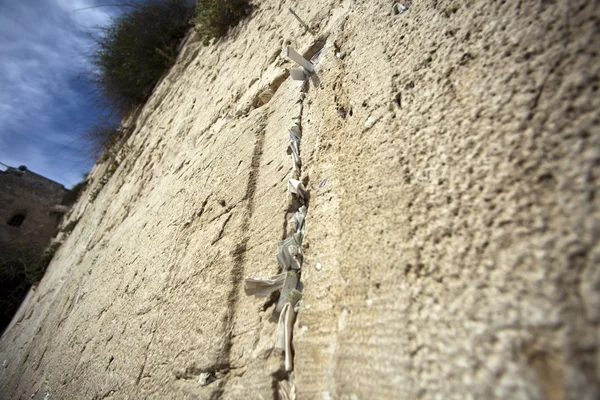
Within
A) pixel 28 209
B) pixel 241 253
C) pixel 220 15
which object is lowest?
pixel 241 253

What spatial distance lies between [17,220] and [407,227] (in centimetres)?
1279

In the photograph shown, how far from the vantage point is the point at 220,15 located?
7.78 feet

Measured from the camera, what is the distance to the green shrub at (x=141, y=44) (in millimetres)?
4246

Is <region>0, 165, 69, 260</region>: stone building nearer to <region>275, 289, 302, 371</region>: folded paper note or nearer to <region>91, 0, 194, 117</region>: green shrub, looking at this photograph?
<region>91, 0, 194, 117</region>: green shrub

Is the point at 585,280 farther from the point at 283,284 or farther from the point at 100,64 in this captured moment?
the point at 100,64

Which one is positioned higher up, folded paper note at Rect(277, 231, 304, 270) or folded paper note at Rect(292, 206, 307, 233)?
folded paper note at Rect(292, 206, 307, 233)

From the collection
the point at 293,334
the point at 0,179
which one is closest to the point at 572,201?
the point at 293,334

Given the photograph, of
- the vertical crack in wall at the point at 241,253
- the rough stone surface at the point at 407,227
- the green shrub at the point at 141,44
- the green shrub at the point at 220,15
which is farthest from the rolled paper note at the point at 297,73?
the green shrub at the point at 141,44

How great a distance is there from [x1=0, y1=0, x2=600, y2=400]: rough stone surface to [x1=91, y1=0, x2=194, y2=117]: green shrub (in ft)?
12.0

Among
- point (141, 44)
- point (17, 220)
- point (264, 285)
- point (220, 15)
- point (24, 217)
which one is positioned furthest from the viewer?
point (24, 217)

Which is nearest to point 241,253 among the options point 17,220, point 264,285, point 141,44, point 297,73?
point 264,285

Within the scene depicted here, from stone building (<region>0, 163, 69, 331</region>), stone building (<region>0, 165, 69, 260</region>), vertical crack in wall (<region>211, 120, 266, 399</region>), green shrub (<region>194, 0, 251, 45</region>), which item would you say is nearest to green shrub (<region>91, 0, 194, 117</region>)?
green shrub (<region>194, 0, 251, 45</region>)

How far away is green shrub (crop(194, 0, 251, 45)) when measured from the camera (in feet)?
7.51

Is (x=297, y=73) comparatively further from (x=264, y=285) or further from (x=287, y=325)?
(x=287, y=325)
